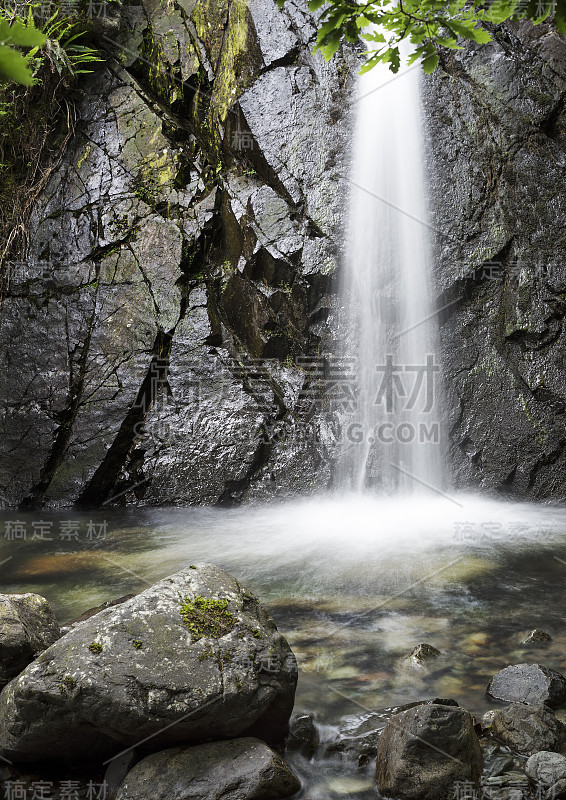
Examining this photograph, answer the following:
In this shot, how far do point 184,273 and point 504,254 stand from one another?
3684 mm

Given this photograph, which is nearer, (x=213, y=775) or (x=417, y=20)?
(x=213, y=775)

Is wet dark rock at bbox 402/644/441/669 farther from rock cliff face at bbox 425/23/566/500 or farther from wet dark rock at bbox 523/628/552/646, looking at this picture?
rock cliff face at bbox 425/23/566/500

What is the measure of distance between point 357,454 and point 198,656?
192 inches

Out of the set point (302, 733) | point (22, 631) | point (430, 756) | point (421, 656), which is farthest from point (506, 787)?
point (22, 631)

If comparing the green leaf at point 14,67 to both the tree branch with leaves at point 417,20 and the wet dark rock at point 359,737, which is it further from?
the wet dark rock at point 359,737

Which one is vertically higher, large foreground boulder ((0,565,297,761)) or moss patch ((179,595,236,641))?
moss patch ((179,595,236,641))

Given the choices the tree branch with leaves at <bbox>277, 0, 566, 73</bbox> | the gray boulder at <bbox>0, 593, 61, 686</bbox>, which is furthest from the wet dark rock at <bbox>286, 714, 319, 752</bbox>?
the tree branch with leaves at <bbox>277, 0, 566, 73</bbox>

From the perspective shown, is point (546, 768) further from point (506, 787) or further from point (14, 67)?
point (14, 67)

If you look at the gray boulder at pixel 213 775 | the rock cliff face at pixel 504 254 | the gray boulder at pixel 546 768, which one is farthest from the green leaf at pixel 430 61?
the rock cliff face at pixel 504 254

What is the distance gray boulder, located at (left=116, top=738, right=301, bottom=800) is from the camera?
81.8 inches

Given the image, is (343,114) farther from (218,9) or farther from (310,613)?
(310,613)

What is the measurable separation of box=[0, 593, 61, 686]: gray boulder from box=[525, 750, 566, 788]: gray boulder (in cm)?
203

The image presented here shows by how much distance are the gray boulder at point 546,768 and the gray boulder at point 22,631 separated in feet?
6.65

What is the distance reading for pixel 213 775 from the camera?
2.13m
